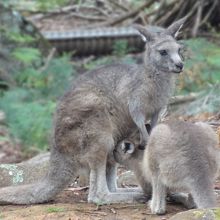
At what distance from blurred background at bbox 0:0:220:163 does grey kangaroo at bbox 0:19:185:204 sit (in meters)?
3.33

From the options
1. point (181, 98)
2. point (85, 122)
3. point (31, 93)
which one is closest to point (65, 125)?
point (85, 122)

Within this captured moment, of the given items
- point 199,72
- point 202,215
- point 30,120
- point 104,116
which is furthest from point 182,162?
point 199,72

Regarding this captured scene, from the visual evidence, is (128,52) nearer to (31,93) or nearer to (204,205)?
(31,93)

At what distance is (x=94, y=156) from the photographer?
287 inches

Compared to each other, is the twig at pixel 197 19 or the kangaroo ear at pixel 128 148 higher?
the twig at pixel 197 19

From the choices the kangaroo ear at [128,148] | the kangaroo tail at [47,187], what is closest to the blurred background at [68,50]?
the kangaroo ear at [128,148]

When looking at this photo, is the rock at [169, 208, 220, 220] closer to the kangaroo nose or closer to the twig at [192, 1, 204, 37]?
the kangaroo nose

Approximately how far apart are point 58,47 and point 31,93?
356cm

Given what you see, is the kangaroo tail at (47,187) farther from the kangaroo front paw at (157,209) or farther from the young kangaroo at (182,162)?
the kangaroo front paw at (157,209)

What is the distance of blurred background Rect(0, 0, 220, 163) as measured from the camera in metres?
13.8

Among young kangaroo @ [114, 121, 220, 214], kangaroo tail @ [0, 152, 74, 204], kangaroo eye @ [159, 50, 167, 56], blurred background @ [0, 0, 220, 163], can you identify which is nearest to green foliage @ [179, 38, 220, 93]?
blurred background @ [0, 0, 220, 163]

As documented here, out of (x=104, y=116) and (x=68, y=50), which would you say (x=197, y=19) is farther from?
(x=104, y=116)

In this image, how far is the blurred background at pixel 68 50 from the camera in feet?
45.4

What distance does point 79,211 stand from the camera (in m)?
6.84
